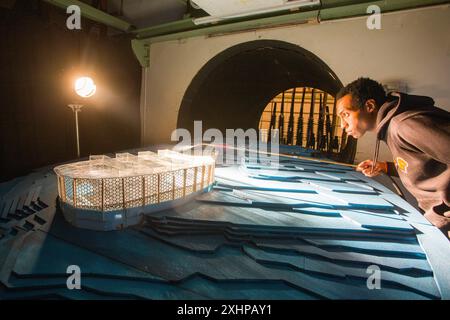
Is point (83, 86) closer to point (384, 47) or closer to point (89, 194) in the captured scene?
point (89, 194)

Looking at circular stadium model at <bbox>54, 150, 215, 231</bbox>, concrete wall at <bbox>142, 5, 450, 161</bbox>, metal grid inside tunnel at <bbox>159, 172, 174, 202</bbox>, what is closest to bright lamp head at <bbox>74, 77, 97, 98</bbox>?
circular stadium model at <bbox>54, 150, 215, 231</bbox>

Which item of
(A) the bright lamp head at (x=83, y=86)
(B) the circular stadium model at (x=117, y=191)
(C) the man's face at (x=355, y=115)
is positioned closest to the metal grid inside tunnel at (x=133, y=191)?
(B) the circular stadium model at (x=117, y=191)

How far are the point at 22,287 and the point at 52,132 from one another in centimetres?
555

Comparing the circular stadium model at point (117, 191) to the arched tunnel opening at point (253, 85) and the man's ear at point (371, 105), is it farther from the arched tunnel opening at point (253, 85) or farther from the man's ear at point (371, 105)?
the arched tunnel opening at point (253, 85)

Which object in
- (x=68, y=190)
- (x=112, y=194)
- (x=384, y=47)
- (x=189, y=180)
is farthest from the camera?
(x=384, y=47)

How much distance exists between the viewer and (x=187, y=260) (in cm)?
200

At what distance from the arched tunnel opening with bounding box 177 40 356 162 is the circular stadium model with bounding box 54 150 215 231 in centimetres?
404

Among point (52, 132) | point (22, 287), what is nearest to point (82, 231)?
point (22, 287)

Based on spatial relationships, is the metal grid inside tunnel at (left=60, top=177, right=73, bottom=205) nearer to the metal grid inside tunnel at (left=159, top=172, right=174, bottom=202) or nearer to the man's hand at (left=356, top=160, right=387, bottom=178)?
the metal grid inside tunnel at (left=159, top=172, right=174, bottom=202)

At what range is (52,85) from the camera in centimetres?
591

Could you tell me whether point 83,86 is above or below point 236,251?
above

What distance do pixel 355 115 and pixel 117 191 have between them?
2544mm

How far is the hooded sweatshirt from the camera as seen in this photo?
200cm

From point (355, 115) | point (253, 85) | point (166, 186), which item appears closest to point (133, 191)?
point (166, 186)
